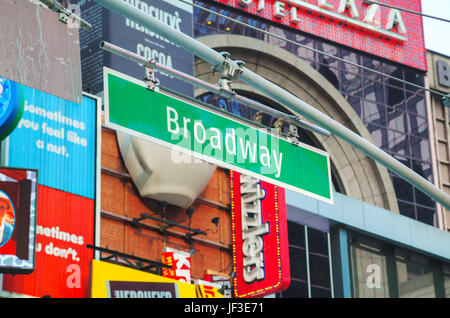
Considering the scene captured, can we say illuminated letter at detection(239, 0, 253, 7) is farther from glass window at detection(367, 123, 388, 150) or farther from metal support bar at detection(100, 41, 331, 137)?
metal support bar at detection(100, 41, 331, 137)

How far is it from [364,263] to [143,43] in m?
10.8

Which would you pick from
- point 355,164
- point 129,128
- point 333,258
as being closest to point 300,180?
point 129,128

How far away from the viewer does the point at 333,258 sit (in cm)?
2923

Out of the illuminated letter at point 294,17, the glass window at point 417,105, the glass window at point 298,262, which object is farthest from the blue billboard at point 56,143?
the glass window at point 417,105

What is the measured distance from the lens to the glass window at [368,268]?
1145 inches

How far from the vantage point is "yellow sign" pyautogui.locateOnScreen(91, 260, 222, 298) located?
877 inches

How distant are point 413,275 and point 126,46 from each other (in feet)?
43.5

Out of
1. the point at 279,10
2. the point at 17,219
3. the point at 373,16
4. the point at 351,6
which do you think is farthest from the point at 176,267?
the point at 373,16

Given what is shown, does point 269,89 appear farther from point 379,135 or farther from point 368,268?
point 379,135

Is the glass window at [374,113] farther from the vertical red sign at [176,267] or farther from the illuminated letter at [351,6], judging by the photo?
the vertical red sign at [176,267]

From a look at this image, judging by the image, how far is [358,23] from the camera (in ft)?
134

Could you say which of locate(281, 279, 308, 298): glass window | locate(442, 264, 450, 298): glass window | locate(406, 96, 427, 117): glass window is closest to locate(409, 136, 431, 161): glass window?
locate(406, 96, 427, 117): glass window

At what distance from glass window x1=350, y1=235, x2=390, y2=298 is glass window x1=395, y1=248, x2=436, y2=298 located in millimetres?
732
